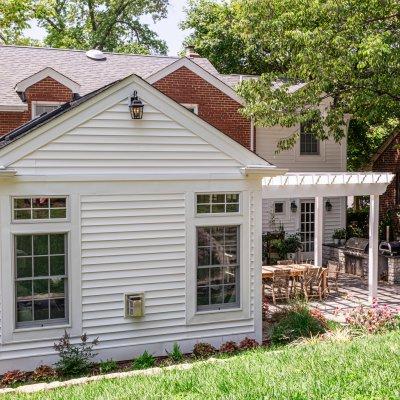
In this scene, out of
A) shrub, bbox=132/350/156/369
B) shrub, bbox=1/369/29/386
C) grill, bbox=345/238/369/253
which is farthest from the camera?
grill, bbox=345/238/369/253

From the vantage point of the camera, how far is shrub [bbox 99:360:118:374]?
8828 mm

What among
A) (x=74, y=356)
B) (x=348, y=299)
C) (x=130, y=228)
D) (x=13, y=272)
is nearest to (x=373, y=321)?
(x=348, y=299)

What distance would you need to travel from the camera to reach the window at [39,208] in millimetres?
8680

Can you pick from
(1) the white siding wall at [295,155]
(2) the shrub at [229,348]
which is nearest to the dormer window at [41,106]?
(1) the white siding wall at [295,155]

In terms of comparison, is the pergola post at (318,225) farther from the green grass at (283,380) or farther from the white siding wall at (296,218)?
the green grass at (283,380)

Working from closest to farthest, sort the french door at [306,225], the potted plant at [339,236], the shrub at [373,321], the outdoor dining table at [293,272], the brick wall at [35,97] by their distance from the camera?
the shrub at [373,321] → the outdoor dining table at [293,272] → the brick wall at [35,97] → the potted plant at [339,236] → the french door at [306,225]

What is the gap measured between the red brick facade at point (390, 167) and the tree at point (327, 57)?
317 cm

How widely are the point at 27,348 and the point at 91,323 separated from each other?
105 centimetres

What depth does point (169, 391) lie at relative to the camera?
6113mm

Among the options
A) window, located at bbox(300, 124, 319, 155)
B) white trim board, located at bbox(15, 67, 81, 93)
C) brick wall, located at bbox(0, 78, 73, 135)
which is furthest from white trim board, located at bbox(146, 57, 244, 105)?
window, located at bbox(300, 124, 319, 155)

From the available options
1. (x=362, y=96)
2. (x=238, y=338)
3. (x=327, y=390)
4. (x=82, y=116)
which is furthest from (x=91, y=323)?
(x=362, y=96)

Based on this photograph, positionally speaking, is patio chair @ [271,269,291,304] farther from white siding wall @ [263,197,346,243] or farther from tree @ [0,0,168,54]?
tree @ [0,0,168,54]

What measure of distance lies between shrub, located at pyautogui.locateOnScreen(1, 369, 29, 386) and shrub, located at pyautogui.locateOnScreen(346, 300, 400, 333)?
5.46 metres

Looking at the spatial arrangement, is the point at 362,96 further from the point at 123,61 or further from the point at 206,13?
the point at 206,13
